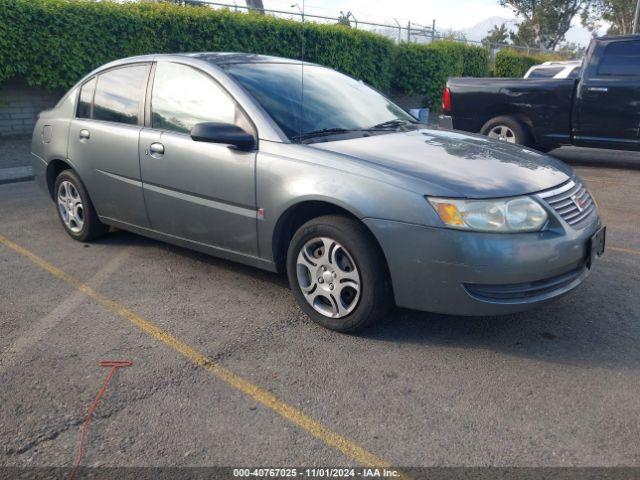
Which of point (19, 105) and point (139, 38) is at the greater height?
point (139, 38)

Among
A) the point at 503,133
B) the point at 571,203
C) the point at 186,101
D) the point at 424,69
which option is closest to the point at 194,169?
the point at 186,101

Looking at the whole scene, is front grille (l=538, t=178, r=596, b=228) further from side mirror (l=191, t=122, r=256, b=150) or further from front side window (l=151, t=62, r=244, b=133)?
front side window (l=151, t=62, r=244, b=133)

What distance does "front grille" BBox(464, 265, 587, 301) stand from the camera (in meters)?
3.29

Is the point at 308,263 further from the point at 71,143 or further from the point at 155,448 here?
the point at 71,143

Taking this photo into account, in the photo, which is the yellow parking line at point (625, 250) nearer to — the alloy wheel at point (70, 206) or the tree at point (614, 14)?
the alloy wheel at point (70, 206)

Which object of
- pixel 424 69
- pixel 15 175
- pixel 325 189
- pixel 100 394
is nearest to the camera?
pixel 100 394

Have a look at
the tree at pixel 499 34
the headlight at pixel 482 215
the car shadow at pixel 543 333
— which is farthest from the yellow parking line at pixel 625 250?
the tree at pixel 499 34

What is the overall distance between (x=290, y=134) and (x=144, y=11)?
27.9 feet

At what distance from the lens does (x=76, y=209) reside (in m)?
5.47

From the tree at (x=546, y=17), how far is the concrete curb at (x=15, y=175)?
44.8 meters

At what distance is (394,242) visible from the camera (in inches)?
132

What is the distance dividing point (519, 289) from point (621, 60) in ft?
23.0

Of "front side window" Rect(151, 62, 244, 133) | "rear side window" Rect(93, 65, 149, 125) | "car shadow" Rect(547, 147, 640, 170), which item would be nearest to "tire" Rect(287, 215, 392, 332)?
"front side window" Rect(151, 62, 244, 133)

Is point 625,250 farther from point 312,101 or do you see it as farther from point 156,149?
point 156,149
